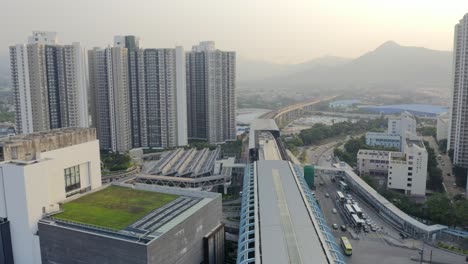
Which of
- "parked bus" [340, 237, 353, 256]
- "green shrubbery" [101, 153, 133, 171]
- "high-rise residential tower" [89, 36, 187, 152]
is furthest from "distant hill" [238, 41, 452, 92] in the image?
"parked bus" [340, 237, 353, 256]

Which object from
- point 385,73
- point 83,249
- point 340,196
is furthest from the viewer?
point 385,73

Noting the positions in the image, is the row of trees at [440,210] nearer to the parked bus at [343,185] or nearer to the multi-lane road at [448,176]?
the parked bus at [343,185]

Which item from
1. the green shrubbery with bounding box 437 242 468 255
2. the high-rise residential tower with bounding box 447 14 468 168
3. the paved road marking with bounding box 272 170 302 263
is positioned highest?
the high-rise residential tower with bounding box 447 14 468 168

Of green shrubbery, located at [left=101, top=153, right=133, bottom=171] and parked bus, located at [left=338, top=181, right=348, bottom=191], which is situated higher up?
green shrubbery, located at [left=101, top=153, right=133, bottom=171]

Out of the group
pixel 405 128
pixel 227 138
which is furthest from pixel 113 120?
pixel 405 128

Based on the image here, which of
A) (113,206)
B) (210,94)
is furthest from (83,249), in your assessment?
(210,94)

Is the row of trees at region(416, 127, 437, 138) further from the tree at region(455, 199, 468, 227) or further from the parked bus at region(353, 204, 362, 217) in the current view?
the parked bus at region(353, 204, 362, 217)

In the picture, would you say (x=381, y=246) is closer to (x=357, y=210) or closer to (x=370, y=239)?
(x=370, y=239)

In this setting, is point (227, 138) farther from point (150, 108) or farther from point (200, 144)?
point (150, 108)
